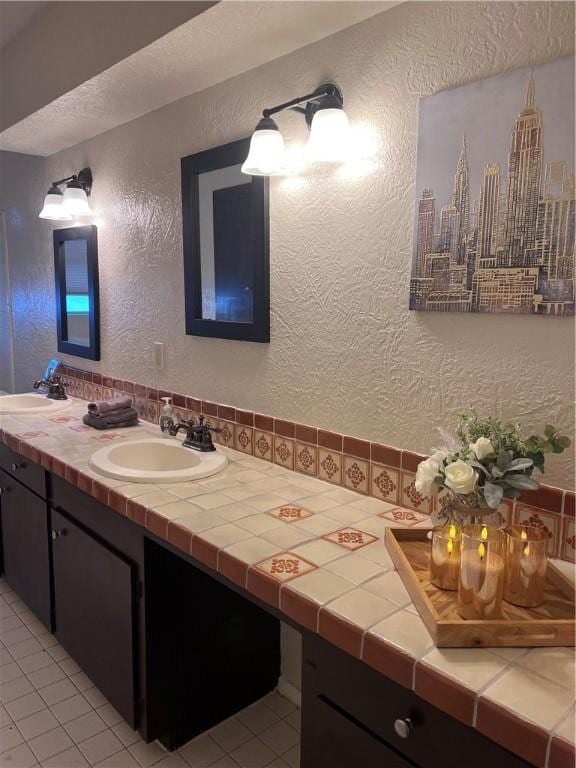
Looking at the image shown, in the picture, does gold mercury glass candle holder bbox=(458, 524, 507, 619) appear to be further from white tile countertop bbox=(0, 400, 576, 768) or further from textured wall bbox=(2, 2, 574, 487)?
textured wall bbox=(2, 2, 574, 487)

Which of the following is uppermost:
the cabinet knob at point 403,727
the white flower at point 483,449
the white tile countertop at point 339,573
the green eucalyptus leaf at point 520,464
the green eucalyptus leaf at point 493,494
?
the white flower at point 483,449

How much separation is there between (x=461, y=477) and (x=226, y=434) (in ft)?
3.83

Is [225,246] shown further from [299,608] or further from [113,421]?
[299,608]

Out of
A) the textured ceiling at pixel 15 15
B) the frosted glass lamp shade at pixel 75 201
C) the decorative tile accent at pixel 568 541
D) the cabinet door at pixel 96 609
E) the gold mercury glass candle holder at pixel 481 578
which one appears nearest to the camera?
the gold mercury glass candle holder at pixel 481 578

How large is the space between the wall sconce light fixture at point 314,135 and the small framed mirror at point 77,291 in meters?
1.39

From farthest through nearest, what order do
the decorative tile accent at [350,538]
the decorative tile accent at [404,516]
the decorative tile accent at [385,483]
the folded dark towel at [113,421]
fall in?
the folded dark towel at [113,421] < the decorative tile accent at [385,483] < the decorative tile accent at [404,516] < the decorative tile accent at [350,538]

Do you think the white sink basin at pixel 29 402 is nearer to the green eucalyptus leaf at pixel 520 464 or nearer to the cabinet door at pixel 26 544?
the cabinet door at pixel 26 544

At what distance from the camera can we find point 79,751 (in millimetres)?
1683

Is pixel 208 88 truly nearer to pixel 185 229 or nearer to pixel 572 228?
pixel 185 229

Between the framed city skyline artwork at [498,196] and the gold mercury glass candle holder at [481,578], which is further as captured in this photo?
the framed city skyline artwork at [498,196]

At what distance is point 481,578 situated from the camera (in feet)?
3.09

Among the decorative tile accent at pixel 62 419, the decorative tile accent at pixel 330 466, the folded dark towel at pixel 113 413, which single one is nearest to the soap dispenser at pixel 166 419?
the folded dark towel at pixel 113 413

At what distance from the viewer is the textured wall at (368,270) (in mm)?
1228

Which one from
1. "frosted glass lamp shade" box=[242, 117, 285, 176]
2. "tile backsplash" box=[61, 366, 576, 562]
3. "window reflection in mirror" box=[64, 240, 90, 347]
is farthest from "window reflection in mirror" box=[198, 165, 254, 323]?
"window reflection in mirror" box=[64, 240, 90, 347]
